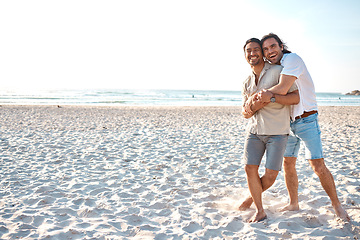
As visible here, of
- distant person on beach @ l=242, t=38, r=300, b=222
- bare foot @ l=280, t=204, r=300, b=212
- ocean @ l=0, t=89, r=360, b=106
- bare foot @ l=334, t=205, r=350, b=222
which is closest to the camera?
distant person on beach @ l=242, t=38, r=300, b=222

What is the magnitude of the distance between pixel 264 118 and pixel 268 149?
313mm

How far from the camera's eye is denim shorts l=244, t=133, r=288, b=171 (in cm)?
274

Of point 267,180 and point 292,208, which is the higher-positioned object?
point 267,180

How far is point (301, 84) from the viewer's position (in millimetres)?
2727

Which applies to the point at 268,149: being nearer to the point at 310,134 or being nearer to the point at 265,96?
the point at 310,134

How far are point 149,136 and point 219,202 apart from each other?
15.8 feet

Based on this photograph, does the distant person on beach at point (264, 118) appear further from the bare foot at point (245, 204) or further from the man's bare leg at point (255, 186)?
the bare foot at point (245, 204)

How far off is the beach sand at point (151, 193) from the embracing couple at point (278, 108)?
586mm

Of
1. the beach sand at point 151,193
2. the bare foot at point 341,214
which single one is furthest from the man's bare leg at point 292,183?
the bare foot at point 341,214

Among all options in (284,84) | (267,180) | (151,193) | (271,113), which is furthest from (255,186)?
(151,193)

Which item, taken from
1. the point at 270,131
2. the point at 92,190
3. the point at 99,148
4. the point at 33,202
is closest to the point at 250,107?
the point at 270,131

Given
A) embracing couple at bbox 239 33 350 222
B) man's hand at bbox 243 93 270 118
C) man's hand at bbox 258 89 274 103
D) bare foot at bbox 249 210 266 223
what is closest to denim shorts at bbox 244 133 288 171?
embracing couple at bbox 239 33 350 222

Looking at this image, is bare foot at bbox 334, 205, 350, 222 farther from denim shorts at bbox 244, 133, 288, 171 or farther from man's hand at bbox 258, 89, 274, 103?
man's hand at bbox 258, 89, 274, 103

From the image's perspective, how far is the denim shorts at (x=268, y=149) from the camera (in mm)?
2740
